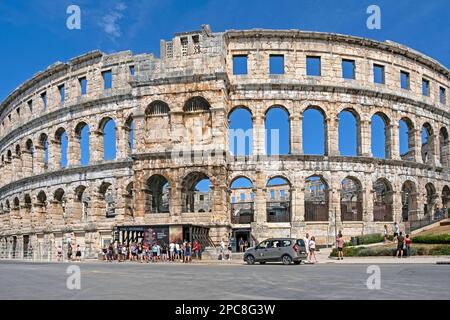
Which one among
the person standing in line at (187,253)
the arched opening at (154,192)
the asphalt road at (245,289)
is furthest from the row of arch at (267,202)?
the asphalt road at (245,289)

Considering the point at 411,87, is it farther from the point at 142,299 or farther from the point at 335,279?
the point at 142,299

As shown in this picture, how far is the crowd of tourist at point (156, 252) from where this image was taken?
28.0 meters

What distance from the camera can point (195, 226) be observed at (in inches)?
1172

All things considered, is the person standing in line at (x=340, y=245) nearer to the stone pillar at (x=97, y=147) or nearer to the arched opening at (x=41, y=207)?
the stone pillar at (x=97, y=147)

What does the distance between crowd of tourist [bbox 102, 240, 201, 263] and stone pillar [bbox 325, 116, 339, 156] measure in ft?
44.9

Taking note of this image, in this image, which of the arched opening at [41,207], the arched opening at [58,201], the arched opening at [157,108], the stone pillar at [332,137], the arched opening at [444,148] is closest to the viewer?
the arched opening at [157,108]

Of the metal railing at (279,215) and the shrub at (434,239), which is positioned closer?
the shrub at (434,239)

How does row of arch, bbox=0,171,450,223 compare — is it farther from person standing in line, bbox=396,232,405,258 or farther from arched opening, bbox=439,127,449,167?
person standing in line, bbox=396,232,405,258

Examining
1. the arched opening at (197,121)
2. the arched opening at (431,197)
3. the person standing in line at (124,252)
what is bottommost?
the person standing in line at (124,252)

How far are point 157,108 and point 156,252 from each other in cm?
1106

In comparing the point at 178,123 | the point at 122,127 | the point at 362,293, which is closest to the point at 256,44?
the point at 178,123

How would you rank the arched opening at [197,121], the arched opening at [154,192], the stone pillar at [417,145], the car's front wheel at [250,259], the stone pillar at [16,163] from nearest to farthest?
the car's front wheel at [250,259] → the arched opening at [197,121] → the arched opening at [154,192] → the stone pillar at [417,145] → the stone pillar at [16,163]

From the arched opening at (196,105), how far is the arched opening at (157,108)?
1423mm

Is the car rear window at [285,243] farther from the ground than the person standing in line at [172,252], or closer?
farther from the ground
